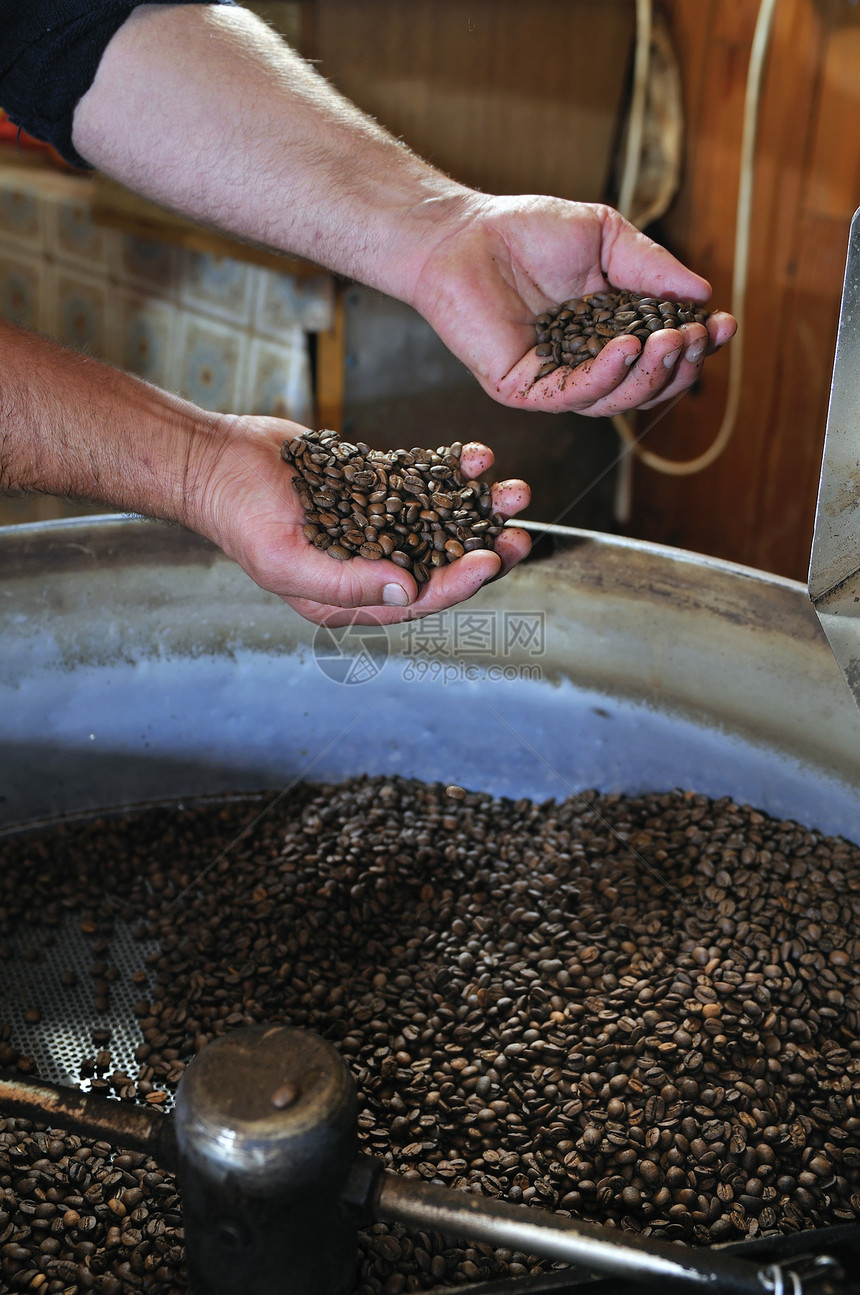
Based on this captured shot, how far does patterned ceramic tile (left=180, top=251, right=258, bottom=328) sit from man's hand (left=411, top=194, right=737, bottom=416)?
107cm

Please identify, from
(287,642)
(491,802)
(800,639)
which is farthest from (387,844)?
(800,639)

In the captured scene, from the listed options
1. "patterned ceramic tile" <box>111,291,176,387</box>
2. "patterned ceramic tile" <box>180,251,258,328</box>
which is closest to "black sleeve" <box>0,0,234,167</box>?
"patterned ceramic tile" <box>180,251,258,328</box>

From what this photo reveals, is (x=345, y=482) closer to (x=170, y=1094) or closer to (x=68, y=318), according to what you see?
(x=170, y=1094)

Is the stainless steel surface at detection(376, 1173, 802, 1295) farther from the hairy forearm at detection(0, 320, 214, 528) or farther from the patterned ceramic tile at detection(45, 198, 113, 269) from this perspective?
the patterned ceramic tile at detection(45, 198, 113, 269)

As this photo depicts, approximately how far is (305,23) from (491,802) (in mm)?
1562

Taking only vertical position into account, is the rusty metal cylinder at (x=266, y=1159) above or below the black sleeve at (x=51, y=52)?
below

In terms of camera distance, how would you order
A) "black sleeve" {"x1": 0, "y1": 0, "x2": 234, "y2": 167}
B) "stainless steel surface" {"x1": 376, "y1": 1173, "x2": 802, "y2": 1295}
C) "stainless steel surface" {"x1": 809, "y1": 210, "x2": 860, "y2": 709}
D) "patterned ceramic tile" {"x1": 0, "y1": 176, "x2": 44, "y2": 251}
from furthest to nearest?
"patterned ceramic tile" {"x1": 0, "y1": 176, "x2": 44, "y2": 251} → "black sleeve" {"x1": 0, "y1": 0, "x2": 234, "y2": 167} → "stainless steel surface" {"x1": 809, "y1": 210, "x2": 860, "y2": 709} → "stainless steel surface" {"x1": 376, "y1": 1173, "x2": 802, "y2": 1295}

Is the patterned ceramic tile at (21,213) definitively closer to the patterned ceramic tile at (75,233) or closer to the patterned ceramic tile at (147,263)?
the patterned ceramic tile at (75,233)

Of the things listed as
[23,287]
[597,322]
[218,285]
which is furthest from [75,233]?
[597,322]

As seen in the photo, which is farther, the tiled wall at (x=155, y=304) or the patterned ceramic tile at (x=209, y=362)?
the patterned ceramic tile at (x=209, y=362)

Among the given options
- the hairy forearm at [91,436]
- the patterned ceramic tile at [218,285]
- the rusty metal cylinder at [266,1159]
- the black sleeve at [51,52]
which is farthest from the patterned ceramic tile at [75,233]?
the rusty metal cylinder at [266,1159]

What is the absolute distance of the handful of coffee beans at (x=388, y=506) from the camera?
120 cm

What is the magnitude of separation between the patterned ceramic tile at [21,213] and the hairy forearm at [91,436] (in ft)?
6.30

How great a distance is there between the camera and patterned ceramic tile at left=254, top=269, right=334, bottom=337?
2244 mm
